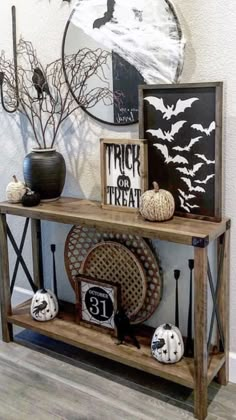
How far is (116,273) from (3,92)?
117cm

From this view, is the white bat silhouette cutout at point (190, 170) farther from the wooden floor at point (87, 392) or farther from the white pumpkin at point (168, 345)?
the wooden floor at point (87, 392)

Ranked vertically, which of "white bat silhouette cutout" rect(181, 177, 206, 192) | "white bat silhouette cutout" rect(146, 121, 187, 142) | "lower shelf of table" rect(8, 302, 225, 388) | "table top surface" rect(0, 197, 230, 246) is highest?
"white bat silhouette cutout" rect(146, 121, 187, 142)

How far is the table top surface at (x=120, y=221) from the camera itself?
5.55 feet

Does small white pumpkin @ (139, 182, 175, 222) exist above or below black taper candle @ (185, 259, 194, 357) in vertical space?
above

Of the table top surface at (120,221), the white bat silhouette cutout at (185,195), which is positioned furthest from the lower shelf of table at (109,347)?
the white bat silhouette cutout at (185,195)

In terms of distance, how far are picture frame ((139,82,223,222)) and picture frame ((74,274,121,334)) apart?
52 cm

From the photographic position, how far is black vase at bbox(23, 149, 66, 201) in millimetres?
2111

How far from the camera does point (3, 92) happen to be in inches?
98.4

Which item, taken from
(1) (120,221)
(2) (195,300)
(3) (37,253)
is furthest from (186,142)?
(3) (37,253)

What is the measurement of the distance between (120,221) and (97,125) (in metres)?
0.56

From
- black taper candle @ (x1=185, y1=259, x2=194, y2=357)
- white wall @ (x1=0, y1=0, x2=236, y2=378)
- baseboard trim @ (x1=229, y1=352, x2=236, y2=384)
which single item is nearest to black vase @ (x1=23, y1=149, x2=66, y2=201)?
white wall @ (x1=0, y1=0, x2=236, y2=378)

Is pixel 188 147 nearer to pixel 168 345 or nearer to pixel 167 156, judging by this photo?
pixel 167 156

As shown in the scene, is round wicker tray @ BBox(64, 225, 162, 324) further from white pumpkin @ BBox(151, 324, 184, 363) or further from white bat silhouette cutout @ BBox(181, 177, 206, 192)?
white bat silhouette cutout @ BBox(181, 177, 206, 192)

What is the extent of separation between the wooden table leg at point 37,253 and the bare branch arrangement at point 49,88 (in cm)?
44
